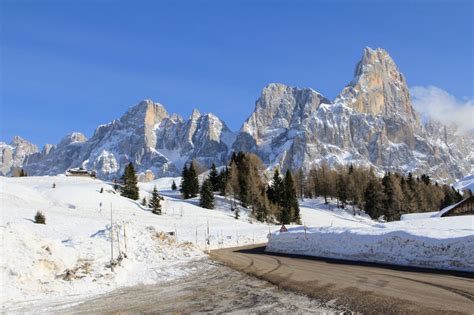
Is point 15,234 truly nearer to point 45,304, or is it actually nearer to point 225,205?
point 45,304

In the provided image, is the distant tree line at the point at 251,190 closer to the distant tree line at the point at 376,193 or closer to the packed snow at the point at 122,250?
the distant tree line at the point at 376,193

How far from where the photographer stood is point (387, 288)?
1345 cm

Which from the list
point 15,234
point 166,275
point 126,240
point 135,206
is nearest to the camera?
point 15,234

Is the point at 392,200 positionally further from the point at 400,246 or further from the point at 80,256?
the point at 80,256

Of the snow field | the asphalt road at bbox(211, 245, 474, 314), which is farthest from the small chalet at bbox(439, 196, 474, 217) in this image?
the asphalt road at bbox(211, 245, 474, 314)

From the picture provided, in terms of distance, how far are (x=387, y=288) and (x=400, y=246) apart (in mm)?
10481

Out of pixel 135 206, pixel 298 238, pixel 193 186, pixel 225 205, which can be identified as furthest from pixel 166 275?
pixel 193 186

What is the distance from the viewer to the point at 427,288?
13148mm

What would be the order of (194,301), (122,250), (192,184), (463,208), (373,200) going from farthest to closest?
(373,200), (192,184), (463,208), (122,250), (194,301)

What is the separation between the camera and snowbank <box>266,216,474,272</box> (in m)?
19.2

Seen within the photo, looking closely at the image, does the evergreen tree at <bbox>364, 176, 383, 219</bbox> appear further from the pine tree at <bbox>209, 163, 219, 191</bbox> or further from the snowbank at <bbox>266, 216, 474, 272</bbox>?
the snowbank at <bbox>266, 216, 474, 272</bbox>

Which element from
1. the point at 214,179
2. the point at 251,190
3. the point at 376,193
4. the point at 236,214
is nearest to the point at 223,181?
the point at 214,179

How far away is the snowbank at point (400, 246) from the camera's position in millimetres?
19172

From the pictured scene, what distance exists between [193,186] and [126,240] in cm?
7715
